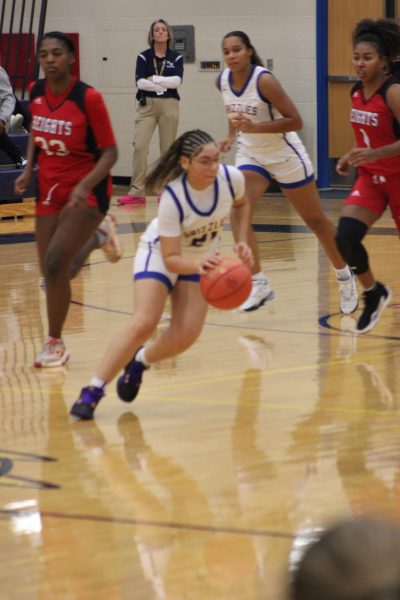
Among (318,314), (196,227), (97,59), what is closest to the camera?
(196,227)

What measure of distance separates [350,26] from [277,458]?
37.5 ft

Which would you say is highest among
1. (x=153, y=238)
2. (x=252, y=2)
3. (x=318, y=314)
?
(x=252, y=2)

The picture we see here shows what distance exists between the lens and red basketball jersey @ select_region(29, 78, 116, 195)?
20.4 ft

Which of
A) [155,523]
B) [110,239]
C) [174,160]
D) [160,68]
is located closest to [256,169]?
[110,239]

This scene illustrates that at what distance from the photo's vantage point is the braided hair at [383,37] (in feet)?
22.6

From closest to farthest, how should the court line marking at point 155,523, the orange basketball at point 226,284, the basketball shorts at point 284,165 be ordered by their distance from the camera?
the court line marking at point 155,523 < the orange basketball at point 226,284 < the basketball shorts at point 284,165

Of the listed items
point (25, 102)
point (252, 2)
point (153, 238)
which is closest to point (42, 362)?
point (153, 238)

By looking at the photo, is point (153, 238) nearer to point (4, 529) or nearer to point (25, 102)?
point (4, 529)

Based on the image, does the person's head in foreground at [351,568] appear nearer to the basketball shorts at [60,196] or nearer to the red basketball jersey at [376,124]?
the basketball shorts at [60,196]

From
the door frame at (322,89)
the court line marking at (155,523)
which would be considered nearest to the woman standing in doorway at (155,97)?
the door frame at (322,89)

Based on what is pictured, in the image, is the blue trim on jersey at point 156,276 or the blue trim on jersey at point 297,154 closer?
the blue trim on jersey at point 156,276

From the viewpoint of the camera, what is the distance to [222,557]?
3.53 m

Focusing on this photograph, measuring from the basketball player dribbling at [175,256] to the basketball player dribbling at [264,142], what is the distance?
2272 millimetres

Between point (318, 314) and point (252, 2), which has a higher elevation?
point (252, 2)
